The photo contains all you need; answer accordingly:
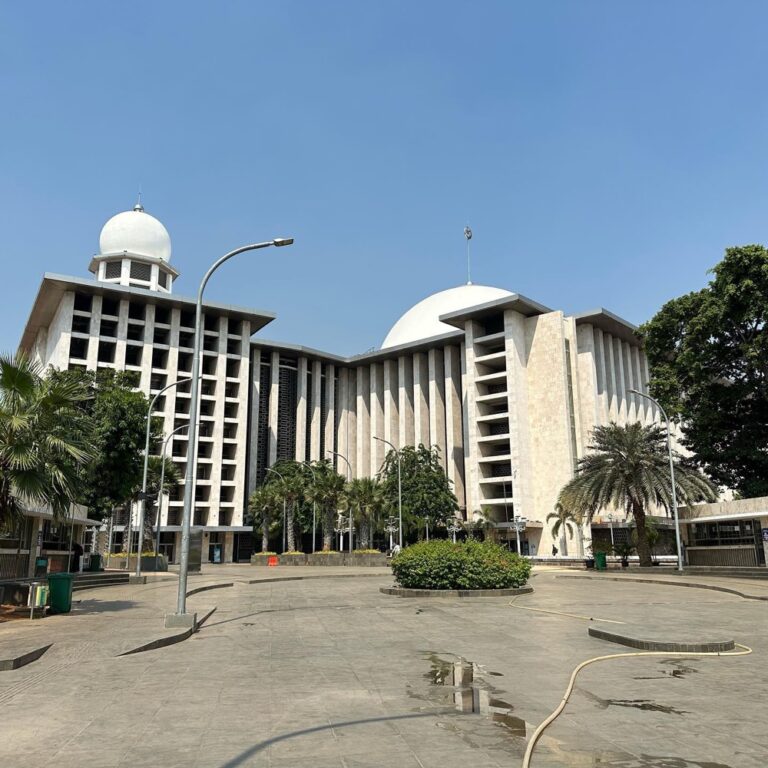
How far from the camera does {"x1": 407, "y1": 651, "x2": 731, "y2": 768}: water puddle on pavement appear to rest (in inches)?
215

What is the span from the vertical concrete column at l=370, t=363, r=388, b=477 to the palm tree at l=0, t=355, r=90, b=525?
218 ft

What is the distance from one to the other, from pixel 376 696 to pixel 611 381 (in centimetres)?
6723

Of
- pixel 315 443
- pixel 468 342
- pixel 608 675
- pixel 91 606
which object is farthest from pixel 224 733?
pixel 315 443

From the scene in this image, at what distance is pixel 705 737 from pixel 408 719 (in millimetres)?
2729

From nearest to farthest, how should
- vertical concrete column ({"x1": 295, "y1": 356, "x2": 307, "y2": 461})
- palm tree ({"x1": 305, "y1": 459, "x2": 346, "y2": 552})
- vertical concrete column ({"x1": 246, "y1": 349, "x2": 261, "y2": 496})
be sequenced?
palm tree ({"x1": 305, "y1": 459, "x2": 346, "y2": 552}) < vertical concrete column ({"x1": 246, "y1": 349, "x2": 261, "y2": 496}) < vertical concrete column ({"x1": 295, "y1": 356, "x2": 307, "y2": 461})

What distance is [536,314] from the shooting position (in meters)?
71.8

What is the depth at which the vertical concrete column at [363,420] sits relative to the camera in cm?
8538

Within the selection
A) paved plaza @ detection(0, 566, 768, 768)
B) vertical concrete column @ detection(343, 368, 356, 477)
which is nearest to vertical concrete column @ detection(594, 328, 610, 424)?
vertical concrete column @ detection(343, 368, 356, 477)

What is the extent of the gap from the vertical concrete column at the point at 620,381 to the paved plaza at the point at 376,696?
57.7m

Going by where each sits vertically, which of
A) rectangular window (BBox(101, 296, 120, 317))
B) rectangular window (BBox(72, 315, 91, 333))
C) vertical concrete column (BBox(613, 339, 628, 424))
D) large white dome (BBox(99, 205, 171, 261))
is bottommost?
vertical concrete column (BBox(613, 339, 628, 424))

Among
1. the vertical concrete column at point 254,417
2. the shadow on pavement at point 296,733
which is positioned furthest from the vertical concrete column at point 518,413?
the shadow on pavement at point 296,733

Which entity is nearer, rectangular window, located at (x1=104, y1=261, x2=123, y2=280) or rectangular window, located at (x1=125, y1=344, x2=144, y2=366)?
rectangular window, located at (x1=125, y1=344, x2=144, y2=366)

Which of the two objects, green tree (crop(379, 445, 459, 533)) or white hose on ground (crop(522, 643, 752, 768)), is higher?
green tree (crop(379, 445, 459, 533))

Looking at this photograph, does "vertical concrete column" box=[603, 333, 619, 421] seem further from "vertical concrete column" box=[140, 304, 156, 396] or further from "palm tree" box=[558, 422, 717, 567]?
"vertical concrete column" box=[140, 304, 156, 396]
